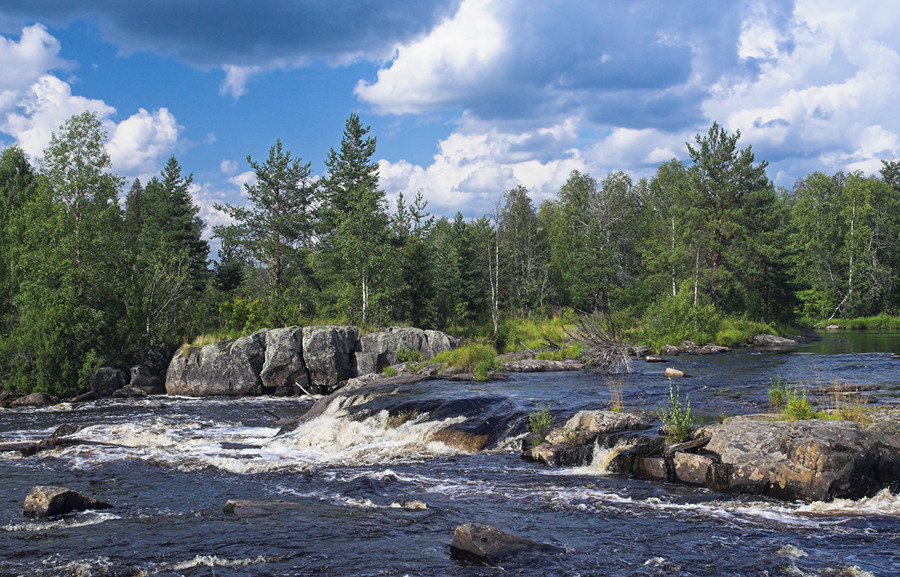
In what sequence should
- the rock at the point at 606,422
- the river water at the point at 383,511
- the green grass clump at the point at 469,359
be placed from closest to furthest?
the river water at the point at 383,511, the rock at the point at 606,422, the green grass clump at the point at 469,359

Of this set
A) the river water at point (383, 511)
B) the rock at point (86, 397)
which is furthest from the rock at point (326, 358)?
the river water at point (383, 511)

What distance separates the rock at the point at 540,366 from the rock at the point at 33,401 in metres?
19.0

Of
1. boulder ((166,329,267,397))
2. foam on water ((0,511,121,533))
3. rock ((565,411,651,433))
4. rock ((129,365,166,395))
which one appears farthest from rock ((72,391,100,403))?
rock ((565,411,651,433))

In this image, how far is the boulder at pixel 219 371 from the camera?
91.8 feet

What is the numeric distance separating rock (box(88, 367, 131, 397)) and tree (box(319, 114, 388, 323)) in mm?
12191

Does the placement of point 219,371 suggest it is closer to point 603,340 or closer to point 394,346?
point 394,346

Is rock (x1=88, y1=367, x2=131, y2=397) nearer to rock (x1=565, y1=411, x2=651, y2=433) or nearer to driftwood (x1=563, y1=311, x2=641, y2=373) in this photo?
driftwood (x1=563, y1=311, x2=641, y2=373)

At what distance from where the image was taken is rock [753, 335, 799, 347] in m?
41.9

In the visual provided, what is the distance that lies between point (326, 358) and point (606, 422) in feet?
56.0

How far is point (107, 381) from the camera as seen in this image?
1066 inches

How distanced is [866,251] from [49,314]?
7063 cm

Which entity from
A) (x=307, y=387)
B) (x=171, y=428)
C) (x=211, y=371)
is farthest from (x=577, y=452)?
(x=211, y=371)

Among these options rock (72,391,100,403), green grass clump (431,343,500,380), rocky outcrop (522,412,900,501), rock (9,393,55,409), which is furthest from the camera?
green grass clump (431,343,500,380)

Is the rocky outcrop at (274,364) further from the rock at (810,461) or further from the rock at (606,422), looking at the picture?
the rock at (810,461)
